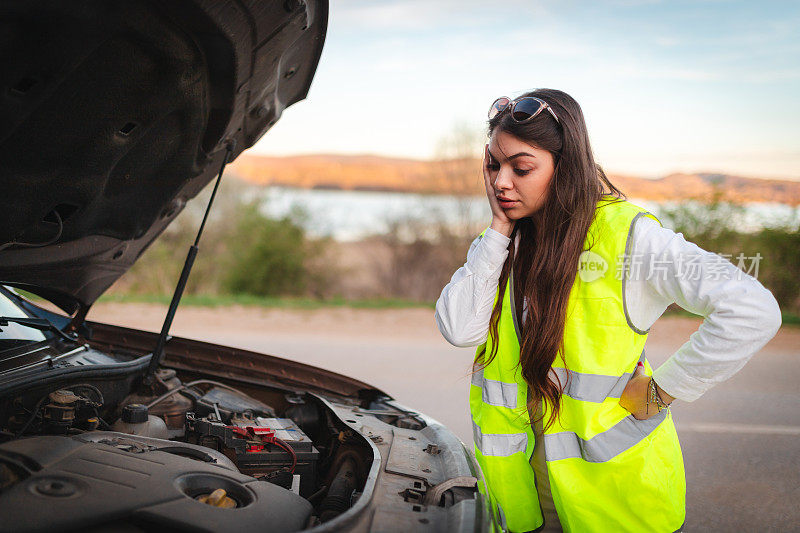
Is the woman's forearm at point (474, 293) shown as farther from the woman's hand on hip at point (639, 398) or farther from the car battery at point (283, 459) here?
the car battery at point (283, 459)

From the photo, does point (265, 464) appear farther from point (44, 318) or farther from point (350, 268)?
point (350, 268)

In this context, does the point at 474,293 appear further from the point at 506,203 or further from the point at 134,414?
the point at 134,414

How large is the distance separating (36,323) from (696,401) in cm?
603

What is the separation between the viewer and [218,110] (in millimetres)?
2438

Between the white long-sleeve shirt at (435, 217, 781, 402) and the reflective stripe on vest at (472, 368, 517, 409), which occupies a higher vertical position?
the white long-sleeve shirt at (435, 217, 781, 402)

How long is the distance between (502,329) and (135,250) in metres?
1.77

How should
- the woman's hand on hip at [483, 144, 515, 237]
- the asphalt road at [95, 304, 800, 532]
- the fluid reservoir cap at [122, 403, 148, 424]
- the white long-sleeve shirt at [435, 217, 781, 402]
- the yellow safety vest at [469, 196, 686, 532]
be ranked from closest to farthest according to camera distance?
the white long-sleeve shirt at [435, 217, 781, 402], the yellow safety vest at [469, 196, 686, 532], the woman's hand on hip at [483, 144, 515, 237], the fluid reservoir cap at [122, 403, 148, 424], the asphalt road at [95, 304, 800, 532]

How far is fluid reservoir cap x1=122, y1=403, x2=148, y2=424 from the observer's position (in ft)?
8.52

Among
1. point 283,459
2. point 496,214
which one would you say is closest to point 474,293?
point 496,214

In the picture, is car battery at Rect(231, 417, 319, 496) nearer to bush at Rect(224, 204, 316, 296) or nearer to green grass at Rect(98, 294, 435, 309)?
green grass at Rect(98, 294, 435, 309)

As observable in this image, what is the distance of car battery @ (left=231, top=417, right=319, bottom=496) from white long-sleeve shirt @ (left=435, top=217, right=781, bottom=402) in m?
1.26

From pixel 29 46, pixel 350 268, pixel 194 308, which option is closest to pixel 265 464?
pixel 29 46

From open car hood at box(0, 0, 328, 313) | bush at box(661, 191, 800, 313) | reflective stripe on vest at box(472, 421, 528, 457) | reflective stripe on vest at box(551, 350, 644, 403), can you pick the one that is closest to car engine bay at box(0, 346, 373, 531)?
reflective stripe on vest at box(472, 421, 528, 457)

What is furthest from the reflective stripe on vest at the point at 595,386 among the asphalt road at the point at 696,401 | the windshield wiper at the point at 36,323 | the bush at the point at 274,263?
the bush at the point at 274,263
